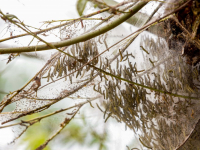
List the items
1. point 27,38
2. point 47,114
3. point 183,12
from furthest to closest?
point 47,114 < point 27,38 < point 183,12

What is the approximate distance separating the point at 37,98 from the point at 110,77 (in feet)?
0.62

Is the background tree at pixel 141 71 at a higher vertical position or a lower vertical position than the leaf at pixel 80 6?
lower

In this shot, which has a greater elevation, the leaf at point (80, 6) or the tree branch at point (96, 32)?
the leaf at point (80, 6)

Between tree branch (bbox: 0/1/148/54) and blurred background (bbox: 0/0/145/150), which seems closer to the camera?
tree branch (bbox: 0/1/148/54)

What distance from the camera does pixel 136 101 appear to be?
415 millimetres

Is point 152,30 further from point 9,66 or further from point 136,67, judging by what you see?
point 9,66

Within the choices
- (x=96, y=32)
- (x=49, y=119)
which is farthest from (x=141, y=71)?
(x=49, y=119)

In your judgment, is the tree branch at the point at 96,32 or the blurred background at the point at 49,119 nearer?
the tree branch at the point at 96,32

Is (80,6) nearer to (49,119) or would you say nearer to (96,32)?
(96,32)

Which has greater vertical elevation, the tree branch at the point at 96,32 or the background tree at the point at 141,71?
the tree branch at the point at 96,32

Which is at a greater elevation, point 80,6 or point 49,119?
point 80,6

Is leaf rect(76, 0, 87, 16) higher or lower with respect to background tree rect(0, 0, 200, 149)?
higher

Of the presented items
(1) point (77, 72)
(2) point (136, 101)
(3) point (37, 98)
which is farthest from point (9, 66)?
(2) point (136, 101)

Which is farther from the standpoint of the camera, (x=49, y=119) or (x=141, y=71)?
(x=49, y=119)
